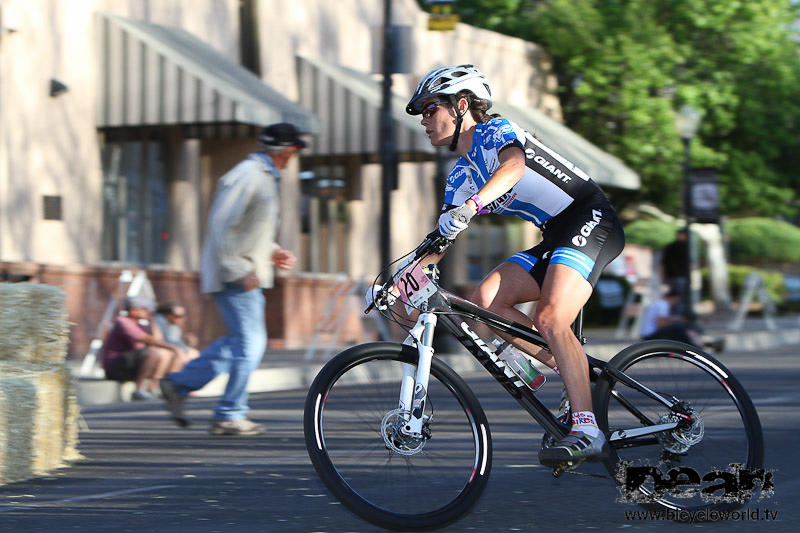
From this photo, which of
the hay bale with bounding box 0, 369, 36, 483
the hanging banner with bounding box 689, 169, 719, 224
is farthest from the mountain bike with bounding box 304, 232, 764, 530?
the hanging banner with bounding box 689, 169, 719, 224

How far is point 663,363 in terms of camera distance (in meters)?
5.38

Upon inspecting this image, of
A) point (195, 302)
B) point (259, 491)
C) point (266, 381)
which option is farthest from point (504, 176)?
point (195, 302)

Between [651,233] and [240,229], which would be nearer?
[240,229]

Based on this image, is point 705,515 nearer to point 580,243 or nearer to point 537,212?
point 580,243

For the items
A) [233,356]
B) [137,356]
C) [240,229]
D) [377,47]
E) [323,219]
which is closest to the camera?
[233,356]

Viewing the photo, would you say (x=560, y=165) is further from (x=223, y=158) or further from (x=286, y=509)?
(x=223, y=158)

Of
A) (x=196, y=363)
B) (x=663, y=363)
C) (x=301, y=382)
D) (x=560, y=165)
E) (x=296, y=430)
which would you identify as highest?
(x=560, y=165)

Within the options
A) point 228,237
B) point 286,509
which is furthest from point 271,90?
point 286,509

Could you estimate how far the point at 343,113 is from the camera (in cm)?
2097

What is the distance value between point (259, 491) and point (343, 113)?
15.4 meters

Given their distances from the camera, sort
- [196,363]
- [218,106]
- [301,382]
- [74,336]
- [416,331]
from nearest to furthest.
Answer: [416,331] < [196,363] < [301,382] < [74,336] < [218,106]

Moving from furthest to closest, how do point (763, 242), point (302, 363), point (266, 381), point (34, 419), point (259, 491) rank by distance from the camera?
point (763, 242) → point (302, 363) → point (266, 381) → point (34, 419) → point (259, 491)

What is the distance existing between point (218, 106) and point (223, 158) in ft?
8.95

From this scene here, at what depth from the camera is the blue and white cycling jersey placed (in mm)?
5137
